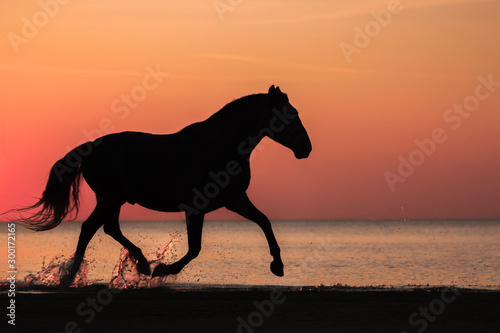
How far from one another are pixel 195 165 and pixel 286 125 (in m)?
1.38

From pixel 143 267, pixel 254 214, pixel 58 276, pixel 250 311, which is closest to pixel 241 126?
pixel 254 214

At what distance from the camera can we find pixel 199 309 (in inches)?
390

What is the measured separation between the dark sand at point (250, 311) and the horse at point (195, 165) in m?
0.77

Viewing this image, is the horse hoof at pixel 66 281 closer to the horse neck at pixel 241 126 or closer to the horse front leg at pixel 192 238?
the horse front leg at pixel 192 238

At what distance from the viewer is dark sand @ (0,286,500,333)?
8.65m

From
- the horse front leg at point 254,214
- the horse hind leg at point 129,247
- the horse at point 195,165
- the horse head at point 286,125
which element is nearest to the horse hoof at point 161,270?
the horse at point 195,165

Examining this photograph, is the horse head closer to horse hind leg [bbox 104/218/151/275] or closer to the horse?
the horse

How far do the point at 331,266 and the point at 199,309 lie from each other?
2473 centimetres

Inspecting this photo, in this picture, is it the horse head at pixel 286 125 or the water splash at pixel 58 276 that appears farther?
the water splash at pixel 58 276

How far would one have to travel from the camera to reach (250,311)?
970 cm

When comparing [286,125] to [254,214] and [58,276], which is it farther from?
[58,276]

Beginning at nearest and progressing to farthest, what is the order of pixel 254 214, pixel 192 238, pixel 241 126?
pixel 192 238 → pixel 241 126 → pixel 254 214

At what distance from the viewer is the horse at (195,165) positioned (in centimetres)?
1128

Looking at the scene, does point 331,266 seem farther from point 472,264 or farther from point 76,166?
point 76,166
